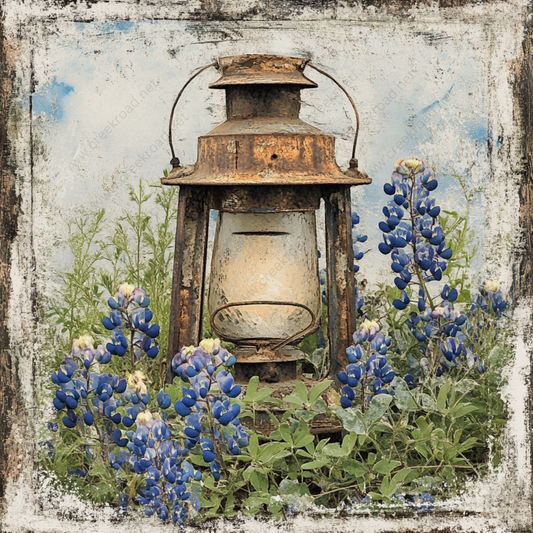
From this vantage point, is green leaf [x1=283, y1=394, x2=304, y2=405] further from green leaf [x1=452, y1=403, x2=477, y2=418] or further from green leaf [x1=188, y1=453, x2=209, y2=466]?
green leaf [x1=452, y1=403, x2=477, y2=418]

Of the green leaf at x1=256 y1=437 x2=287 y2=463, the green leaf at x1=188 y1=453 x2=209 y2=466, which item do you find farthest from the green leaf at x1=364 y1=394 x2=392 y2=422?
the green leaf at x1=188 y1=453 x2=209 y2=466

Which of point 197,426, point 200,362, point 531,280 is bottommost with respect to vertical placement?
point 197,426

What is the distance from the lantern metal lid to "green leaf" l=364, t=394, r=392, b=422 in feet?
2.56

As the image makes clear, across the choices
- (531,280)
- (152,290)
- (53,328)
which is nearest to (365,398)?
(531,280)

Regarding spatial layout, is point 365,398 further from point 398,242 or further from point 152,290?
point 152,290

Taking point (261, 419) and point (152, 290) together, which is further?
point (152, 290)

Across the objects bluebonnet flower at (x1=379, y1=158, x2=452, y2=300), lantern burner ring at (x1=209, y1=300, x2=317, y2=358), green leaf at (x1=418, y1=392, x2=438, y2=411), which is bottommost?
green leaf at (x1=418, y1=392, x2=438, y2=411)

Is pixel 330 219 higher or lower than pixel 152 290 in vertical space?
higher

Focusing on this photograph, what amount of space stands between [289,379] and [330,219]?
2.09 ft

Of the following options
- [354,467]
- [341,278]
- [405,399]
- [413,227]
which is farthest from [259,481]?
→ [413,227]

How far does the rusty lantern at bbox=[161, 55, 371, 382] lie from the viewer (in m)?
2.68

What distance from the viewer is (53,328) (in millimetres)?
3430

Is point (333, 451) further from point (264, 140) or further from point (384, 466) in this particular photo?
point (264, 140)

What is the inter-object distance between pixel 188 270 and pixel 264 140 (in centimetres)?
58
